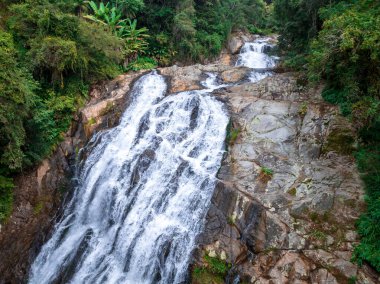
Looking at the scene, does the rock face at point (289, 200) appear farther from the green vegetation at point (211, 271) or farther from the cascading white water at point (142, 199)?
the cascading white water at point (142, 199)

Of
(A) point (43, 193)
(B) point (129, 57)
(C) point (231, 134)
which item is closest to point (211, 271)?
(C) point (231, 134)

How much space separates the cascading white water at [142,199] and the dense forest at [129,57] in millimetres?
2571

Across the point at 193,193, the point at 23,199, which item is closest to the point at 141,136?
the point at 193,193

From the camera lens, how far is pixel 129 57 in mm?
18781

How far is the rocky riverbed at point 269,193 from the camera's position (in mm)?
7891

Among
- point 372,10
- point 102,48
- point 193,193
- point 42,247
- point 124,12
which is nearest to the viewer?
point 372,10

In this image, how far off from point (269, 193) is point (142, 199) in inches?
174

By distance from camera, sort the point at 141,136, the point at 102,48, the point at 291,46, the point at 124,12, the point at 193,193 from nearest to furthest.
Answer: the point at 193,193 → the point at 141,136 → the point at 102,48 → the point at 291,46 → the point at 124,12

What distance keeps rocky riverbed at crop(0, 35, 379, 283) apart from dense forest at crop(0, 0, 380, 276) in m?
0.53

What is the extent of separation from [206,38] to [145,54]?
18.1ft

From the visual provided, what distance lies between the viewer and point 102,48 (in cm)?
1465

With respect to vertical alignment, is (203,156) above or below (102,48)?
below

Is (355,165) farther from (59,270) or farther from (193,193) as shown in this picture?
(59,270)

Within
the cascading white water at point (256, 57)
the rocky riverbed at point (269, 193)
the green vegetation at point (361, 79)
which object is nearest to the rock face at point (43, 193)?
the rocky riverbed at point (269, 193)
